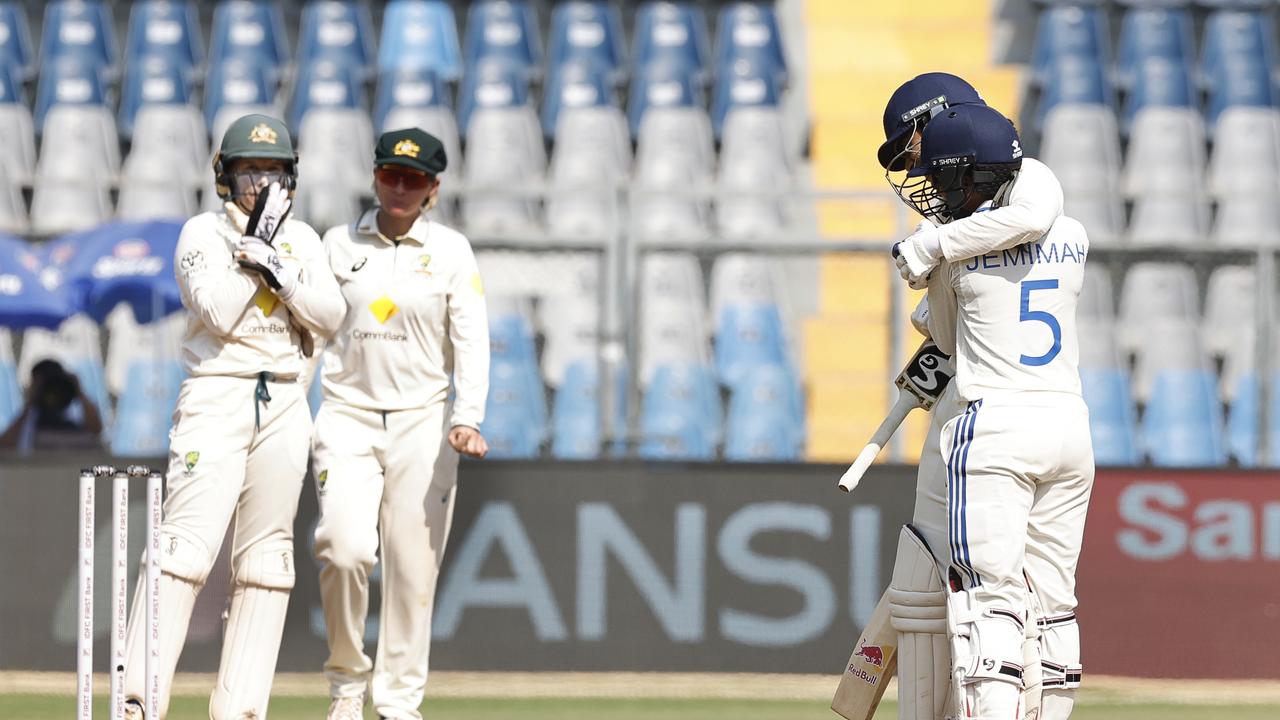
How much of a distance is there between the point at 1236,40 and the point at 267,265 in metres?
11.4

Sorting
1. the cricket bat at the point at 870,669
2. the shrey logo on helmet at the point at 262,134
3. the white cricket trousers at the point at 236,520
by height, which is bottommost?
the cricket bat at the point at 870,669

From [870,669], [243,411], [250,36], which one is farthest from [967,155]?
[250,36]

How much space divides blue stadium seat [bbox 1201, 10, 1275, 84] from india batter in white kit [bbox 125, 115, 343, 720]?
427 inches

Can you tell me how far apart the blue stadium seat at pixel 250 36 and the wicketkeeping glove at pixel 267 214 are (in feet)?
31.1

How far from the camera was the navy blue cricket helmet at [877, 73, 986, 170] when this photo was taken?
4.91m

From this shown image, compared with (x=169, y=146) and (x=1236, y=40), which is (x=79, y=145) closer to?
(x=169, y=146)

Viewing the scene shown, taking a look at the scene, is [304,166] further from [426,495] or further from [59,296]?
[426,495]

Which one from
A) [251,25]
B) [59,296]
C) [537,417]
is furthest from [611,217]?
[251,25]

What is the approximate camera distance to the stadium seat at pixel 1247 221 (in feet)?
32.9

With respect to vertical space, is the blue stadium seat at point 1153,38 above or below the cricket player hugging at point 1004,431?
above

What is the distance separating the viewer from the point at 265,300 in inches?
219

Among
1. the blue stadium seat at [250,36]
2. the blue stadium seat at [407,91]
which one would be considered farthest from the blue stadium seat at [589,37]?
the blue stadium seat at [250,36]

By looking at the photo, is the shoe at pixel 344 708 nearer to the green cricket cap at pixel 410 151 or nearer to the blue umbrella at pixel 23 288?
the green cricket cap at pixel 410 151

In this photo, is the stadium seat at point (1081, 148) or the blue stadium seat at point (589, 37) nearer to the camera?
the stadium seat at point (1081, 148)
